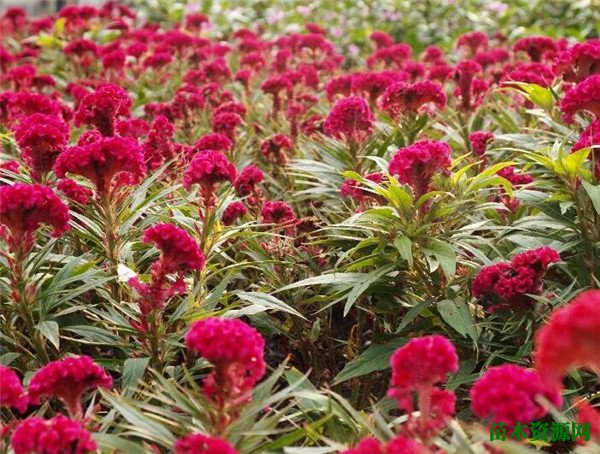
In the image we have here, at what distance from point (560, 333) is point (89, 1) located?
14325 mm

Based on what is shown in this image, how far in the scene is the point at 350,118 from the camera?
3.70 metres

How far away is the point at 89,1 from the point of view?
14.9 metres

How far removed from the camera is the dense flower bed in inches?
76.2

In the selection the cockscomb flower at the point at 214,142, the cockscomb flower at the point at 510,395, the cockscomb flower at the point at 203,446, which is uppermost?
the cockscomb flower at the point at 510,395

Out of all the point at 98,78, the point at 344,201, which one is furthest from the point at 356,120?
the point at 98,78

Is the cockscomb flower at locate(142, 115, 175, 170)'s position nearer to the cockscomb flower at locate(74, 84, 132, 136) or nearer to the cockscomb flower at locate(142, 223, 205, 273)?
the cockscomb flower at locate(74, 84, 132, 136)

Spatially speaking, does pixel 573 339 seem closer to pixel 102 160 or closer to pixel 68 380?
pixel 68 380

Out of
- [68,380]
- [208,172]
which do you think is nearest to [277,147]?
[208,172]

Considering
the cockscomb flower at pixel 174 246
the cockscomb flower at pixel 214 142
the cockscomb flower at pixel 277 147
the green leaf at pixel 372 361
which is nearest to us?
the cockscomb flower at pixel 174 246

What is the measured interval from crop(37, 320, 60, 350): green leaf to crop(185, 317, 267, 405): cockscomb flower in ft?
2.34

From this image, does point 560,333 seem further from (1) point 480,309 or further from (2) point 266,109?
(2) point 266,109

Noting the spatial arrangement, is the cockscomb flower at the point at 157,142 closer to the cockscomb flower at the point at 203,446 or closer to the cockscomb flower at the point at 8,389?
the cockscomb flower at the point at 8,389

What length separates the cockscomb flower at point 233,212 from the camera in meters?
3.33

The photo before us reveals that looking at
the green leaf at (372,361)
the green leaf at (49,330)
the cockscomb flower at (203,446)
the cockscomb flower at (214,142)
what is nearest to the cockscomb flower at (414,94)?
the cockscomb flower at (214,142)
